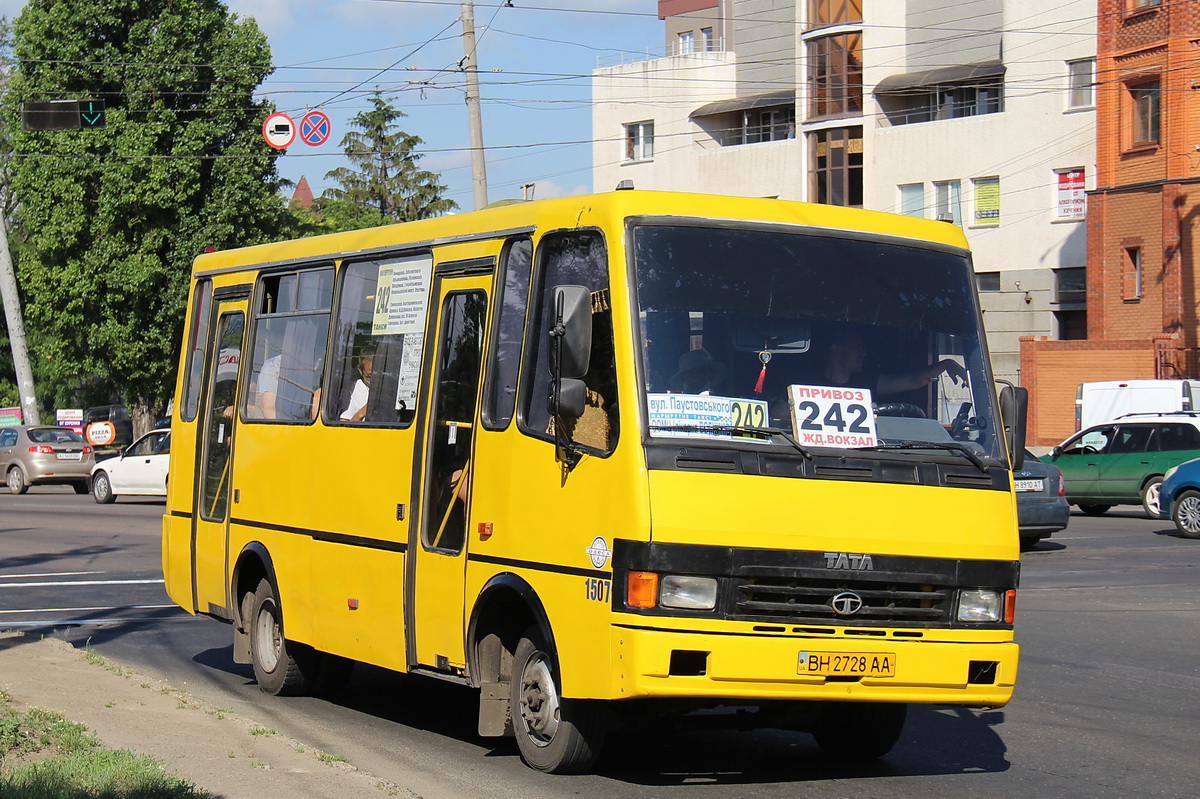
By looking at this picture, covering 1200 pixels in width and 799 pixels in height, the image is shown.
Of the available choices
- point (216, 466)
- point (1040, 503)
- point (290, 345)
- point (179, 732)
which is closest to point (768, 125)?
point (1040, 503)

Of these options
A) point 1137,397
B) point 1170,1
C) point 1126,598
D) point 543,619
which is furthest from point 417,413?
point 1170,1

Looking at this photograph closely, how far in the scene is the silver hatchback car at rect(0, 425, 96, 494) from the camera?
3834 centimetres

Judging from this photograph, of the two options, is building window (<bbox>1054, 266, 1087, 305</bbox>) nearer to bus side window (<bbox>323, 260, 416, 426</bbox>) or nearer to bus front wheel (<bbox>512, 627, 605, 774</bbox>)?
bus side window (<bbox>323, 260, 416, 426</bbox>)

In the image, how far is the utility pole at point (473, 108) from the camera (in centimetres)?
2809

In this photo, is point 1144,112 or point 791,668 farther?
point 1144,112

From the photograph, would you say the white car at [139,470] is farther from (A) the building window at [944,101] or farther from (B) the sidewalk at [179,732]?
(A) the building window at [944,101]

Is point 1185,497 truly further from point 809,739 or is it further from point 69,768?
point 69,768

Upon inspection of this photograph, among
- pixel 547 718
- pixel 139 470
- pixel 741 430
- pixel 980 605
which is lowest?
pixel 139 470

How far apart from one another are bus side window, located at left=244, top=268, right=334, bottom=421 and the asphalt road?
205cm

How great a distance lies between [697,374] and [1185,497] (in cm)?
1819

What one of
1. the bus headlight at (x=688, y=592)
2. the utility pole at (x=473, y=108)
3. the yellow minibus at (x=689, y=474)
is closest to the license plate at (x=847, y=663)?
the yellow minibus at (x=689, y=474)

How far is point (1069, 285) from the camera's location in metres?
54.4

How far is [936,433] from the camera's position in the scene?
7.77 metres

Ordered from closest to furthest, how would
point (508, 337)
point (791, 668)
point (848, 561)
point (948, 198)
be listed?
point (791, 668) < point (848, 561) < point (508, 337) < point (948, 198)
